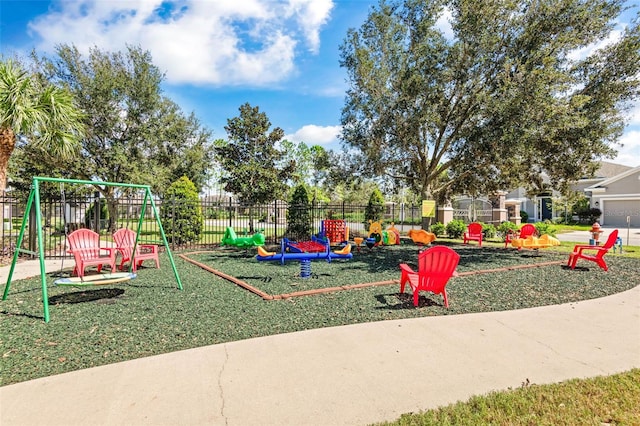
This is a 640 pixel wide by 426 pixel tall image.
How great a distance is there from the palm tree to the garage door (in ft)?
129

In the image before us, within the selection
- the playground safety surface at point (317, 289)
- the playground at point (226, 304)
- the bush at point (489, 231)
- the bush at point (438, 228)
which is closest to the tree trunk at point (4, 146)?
the playground at point (226, 304)

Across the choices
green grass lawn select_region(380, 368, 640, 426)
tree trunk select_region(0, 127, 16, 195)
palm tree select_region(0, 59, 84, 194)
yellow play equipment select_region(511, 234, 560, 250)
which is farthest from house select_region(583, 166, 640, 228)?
tree trunk select_region(0, 127, 16, 195)

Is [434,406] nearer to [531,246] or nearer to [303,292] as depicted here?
[303,292]

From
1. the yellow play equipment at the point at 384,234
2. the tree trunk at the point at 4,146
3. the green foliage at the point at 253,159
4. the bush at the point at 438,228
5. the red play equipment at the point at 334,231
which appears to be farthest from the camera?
the green foliage at the point at 253,159

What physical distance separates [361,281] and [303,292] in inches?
66.2

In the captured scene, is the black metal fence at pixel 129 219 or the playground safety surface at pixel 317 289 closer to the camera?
the playground safety surface at pixel 317 289

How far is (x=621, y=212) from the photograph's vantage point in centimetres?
3088

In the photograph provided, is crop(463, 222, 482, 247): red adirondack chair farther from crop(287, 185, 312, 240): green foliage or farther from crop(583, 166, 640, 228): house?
crop(583, 166, 640, 228): house

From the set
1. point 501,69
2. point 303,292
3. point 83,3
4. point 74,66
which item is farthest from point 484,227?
point 74,66

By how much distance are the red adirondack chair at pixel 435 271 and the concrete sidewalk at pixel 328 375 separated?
Answer: 974 millimetres

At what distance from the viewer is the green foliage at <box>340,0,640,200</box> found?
31.0ft

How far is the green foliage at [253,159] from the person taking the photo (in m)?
22.3

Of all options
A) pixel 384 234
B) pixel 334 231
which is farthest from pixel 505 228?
pixel 334 231

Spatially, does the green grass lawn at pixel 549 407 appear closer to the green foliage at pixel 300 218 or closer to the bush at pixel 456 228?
the bush at pixel 456 228
